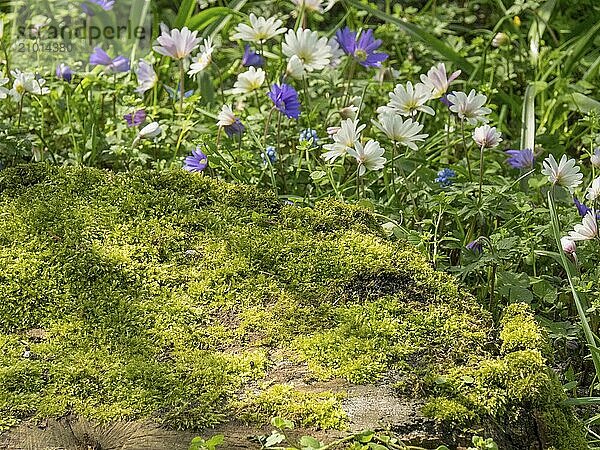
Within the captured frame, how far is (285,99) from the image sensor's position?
2600mm

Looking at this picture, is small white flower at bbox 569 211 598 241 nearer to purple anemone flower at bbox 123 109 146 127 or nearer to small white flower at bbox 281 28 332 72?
small white flower at bbox 281 28 332 72

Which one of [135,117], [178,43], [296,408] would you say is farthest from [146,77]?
[296,408]

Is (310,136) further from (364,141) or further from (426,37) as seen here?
(426,37)

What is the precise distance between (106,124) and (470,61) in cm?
157

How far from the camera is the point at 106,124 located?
120 inches

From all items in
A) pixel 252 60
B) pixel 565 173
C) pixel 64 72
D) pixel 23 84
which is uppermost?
pixel 565 173

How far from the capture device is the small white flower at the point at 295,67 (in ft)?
8.64

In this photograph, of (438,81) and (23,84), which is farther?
(23,84)

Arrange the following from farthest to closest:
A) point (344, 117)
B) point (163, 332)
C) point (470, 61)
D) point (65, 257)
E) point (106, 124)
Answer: point (470, 61) < point (106, 124) < point (344, 117) < point (65, 257) < point (163, 332)

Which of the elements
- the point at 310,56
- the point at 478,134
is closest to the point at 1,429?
the point at 478,134

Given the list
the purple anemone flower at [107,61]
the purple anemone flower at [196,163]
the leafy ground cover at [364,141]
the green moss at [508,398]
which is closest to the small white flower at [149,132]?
the leafy ground cover at [364,141]

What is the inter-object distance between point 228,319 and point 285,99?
→ 1029 millimetres

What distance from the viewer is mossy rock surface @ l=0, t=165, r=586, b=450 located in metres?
1.53

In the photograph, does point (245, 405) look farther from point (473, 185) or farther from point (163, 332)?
point (473, 185)
